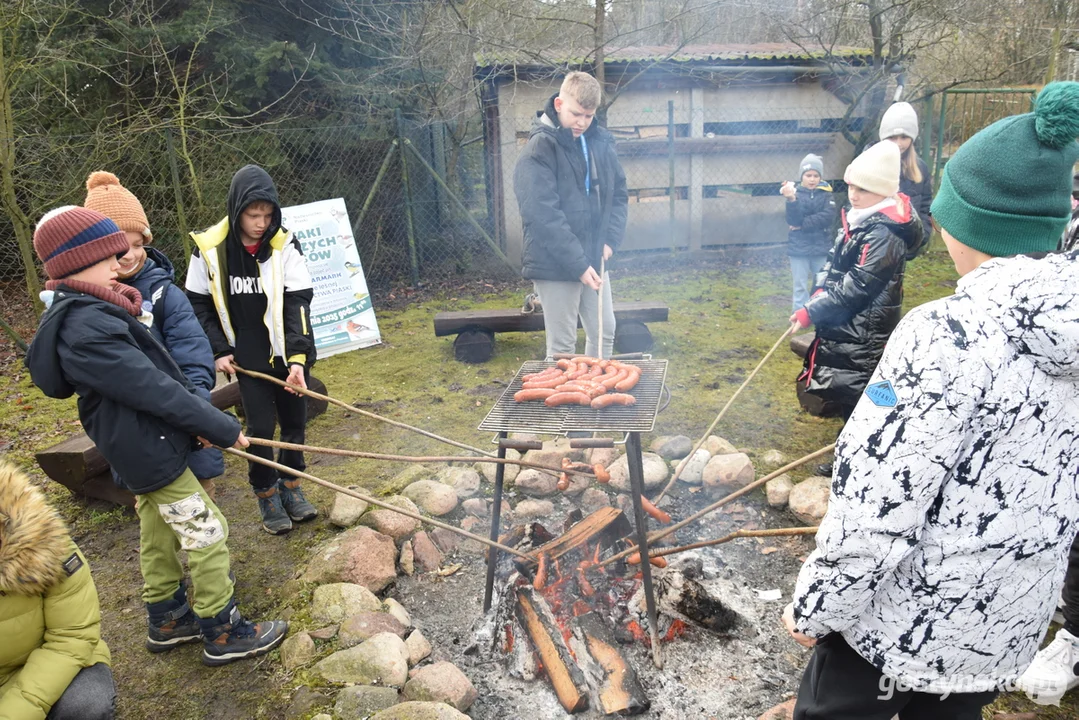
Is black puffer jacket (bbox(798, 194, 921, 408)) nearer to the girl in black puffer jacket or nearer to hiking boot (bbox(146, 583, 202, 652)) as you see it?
the girl in black puffer jacket

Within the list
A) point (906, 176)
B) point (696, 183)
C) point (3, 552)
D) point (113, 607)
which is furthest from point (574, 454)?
point (696, 183)

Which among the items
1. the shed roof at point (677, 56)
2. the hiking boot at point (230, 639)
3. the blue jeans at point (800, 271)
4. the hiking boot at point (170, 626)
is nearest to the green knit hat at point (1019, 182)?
the hiking boot at point (230, 639)

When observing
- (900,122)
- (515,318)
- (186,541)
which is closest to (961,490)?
(186,541)

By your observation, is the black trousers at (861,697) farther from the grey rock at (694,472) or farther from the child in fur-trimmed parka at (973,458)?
the grey rock at (694,472)

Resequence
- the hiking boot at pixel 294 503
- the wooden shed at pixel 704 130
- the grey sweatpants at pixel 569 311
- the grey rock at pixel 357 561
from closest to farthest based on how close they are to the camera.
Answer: the grey rock at pixel 357 561 < the hiking boot at pixel 294 503 < the grey sweatpants at pixel 569 311 < the wooden shed at pixel 704 130

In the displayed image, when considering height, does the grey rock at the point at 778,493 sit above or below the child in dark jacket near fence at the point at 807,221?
below

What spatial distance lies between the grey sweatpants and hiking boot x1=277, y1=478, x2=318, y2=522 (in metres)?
1.98

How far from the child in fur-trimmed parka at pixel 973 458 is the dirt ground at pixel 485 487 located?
139 centimetres

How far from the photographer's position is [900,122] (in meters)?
5.65

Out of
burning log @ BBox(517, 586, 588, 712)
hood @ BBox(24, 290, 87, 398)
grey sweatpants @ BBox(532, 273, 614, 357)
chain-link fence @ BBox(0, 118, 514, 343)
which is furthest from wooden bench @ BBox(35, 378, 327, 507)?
chain-link fence @ BBox(0, 118, 514, 343)

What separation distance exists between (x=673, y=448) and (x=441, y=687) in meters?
2.56

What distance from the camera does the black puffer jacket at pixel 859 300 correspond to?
12.7 ft

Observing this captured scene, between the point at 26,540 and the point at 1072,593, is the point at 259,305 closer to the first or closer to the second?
the point at 26,540

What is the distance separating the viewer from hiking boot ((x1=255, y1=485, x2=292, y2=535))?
431cm
